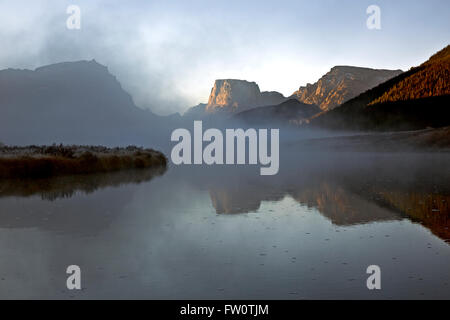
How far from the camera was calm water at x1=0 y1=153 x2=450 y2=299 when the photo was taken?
329 inches

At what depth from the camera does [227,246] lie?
38.8 ft

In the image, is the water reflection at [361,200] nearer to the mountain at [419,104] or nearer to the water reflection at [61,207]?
the water reflection at [61,207]

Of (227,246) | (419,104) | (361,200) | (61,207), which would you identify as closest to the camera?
(227,246)

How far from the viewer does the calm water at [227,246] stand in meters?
8.37

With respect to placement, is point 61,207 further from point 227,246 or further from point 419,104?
point 419,104

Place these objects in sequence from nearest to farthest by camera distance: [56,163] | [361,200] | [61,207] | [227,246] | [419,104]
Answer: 1. [227,246]
2. [61,207]
3. [361,200]
4. [56,163]
5. [419,104]

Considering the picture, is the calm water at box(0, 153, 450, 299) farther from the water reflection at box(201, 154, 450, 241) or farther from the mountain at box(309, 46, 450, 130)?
the mountain at box(309, 46, 450, 130)

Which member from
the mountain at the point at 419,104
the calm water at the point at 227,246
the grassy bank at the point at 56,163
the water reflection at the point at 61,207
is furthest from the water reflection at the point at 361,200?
the mountain at the point at 419,104

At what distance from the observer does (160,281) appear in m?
8.76

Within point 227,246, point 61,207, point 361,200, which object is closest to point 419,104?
point 361,200

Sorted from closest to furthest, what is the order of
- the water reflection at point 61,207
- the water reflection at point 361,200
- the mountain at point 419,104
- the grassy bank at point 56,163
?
1. the water reflection at point 61,207
2. the water reflection at point 361,200
3. the grassy bank at point 56,163
4. the mountain at point 419,104
